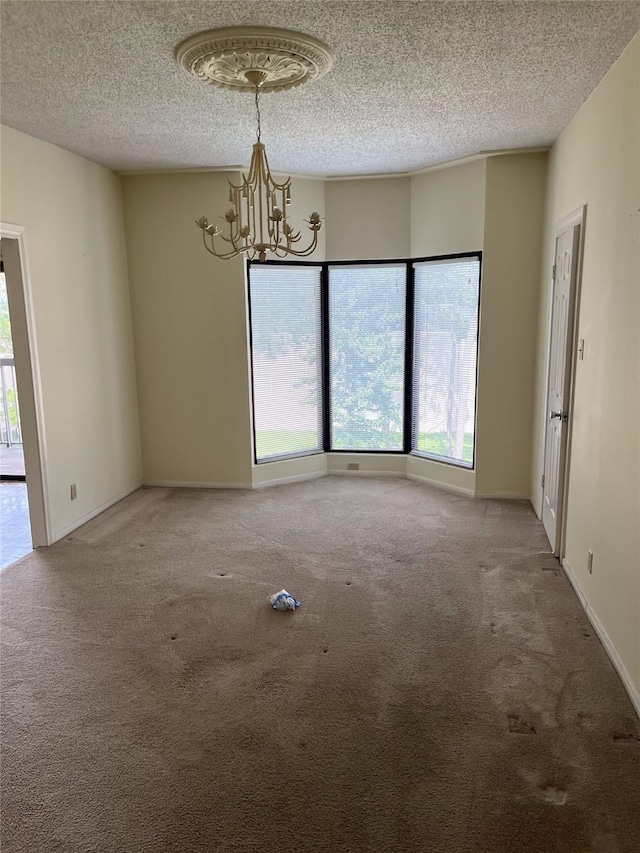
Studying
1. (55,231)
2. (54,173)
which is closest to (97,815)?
(55,231)

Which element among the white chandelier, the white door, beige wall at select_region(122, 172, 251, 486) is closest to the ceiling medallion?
the white chandelier

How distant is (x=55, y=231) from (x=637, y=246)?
12.3ft

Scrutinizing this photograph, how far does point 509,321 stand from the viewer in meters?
5.04

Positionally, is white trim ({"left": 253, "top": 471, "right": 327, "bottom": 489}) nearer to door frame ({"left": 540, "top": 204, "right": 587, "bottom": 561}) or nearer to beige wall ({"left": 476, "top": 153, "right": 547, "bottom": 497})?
beige wall ({"left": 476, "top": 153, "right": 547, "bottom": 497})

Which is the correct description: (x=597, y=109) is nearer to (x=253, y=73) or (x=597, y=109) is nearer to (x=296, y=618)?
(x=253, y=73)

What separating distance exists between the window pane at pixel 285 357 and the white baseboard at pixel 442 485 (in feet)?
3.66

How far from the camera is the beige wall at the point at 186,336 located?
5.36 metres

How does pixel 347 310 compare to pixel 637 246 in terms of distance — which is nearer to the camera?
pixel 637 246

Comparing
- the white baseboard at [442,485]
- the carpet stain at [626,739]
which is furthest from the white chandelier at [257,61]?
the white baseboard at [442,485]

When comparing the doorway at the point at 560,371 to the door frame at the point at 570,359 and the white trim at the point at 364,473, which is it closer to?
the door frame at the point at 570,359

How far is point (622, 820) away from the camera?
2.00 metres

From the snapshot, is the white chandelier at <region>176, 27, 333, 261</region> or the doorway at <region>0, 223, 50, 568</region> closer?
the white chandelier at <region>176, 27, 333, 261</region>

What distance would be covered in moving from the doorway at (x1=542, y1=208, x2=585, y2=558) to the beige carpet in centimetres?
41

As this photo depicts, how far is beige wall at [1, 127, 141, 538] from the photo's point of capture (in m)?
4.12
